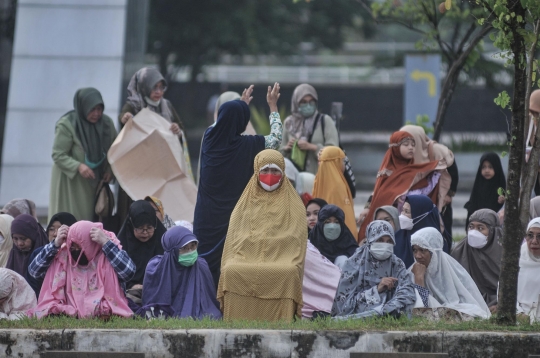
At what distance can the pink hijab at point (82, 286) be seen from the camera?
301 inches

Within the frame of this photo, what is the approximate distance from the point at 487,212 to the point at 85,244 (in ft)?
10.6

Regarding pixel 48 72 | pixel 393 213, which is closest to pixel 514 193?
pixel 393 213

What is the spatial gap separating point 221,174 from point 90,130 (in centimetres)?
207

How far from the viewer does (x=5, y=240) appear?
8.59 meters

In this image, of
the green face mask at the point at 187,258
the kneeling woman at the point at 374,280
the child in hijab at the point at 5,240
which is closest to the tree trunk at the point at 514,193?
the kneeling woman at the point at 374,280

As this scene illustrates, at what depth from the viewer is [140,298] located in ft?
26.8

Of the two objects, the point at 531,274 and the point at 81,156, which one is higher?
the point at 81,156

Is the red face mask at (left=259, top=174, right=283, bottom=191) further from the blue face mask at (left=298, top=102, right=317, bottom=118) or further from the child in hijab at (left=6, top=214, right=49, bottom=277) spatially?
the blue face mask at (left=298, top=102, right=317, bottom=118)

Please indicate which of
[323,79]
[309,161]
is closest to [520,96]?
[309,161]

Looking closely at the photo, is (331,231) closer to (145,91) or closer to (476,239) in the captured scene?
(476,239)

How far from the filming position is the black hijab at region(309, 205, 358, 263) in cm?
873

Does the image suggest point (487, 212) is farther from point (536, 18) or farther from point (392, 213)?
point (536, 18)

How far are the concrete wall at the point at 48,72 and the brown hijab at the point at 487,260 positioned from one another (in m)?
6.29

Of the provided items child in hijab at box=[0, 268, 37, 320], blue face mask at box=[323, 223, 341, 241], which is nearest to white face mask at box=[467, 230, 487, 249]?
blue face mask at box=[323, 223, 341, 241]
